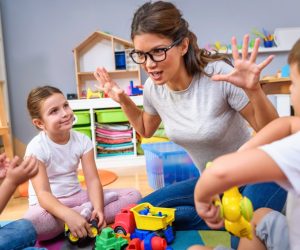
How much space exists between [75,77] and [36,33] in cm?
43

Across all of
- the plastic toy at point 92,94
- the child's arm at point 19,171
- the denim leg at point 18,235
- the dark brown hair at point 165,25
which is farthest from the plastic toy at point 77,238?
the plastic toy at point 92,94

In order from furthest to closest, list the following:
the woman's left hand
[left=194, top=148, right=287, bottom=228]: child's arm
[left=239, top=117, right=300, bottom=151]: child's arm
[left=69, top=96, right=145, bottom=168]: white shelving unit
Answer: [left=69, top=96, right=145, bottom=168]: white shelving unit
the woman's left hand
[left=239, top=117, right=300, bottom=151]: child's arm
[left=194, top=148, right=287, bottom=228]: child's arm

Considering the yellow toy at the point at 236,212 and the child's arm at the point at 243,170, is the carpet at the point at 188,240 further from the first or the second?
the child's arm at the point at 243,170

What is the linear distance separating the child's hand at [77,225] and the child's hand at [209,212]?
646 mm

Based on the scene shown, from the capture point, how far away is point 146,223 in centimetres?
109

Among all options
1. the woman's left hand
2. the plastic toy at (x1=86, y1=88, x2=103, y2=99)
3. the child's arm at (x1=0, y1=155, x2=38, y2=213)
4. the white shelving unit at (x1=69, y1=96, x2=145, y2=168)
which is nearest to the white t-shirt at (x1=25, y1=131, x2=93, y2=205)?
the child's arm at (x1=0, y1=155, x2=38, y2=213)

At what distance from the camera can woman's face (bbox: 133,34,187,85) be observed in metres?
0.98

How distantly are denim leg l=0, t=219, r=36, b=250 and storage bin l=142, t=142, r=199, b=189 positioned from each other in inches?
28.4

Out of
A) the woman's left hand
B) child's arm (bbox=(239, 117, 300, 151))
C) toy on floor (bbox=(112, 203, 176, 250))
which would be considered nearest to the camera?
child's arm (bbox=(239, 117, 300, 151))

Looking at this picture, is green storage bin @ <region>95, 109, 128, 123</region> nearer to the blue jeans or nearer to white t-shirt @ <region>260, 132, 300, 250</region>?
the blue jeans

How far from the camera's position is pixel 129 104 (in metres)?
1.19

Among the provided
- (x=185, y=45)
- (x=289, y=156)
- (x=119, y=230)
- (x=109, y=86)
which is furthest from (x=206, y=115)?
(x=289, y=156)

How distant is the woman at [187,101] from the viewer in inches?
38.6

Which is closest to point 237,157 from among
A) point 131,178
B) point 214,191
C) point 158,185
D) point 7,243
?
point 214,191
